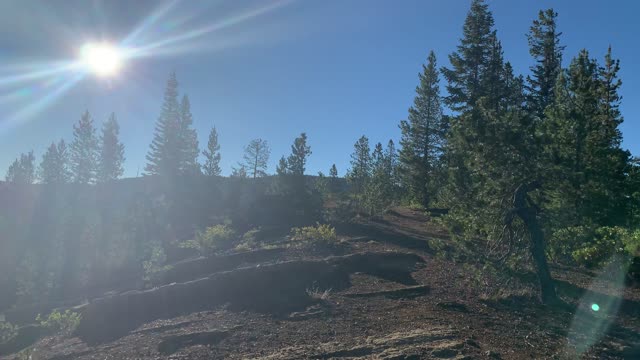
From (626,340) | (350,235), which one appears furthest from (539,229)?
(350,235)

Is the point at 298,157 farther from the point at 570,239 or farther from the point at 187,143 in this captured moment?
the point at 187,143

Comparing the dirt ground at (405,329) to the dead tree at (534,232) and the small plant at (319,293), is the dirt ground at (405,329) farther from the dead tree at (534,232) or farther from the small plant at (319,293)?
the dead tree at (534,232)

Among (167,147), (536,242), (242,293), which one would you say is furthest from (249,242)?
(167,147)

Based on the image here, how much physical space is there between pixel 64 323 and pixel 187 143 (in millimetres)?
42529

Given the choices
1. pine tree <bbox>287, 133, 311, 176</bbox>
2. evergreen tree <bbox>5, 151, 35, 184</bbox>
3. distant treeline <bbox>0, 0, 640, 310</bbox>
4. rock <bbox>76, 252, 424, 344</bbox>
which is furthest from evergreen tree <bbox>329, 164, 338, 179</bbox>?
evergreen tree <bbox>5, 151, 35, 184</bbox>

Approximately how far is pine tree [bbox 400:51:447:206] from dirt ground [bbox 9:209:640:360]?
61.9 feet

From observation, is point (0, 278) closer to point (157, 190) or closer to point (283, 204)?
point (283, 204)

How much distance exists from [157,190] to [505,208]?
4326cm

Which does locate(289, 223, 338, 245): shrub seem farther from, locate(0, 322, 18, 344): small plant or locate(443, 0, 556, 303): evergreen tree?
locate(0, 322, 18, 344): small plant

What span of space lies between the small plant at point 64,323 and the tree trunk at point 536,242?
11389 millimetres

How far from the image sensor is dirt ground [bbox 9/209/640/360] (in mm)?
7688

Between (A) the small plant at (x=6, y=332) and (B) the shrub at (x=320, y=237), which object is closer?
(A) the small plant at (x=6, y=332)

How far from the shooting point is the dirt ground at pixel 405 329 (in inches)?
303

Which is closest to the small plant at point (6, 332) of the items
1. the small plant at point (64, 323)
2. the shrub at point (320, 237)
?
the small plant at point (64, 323)
